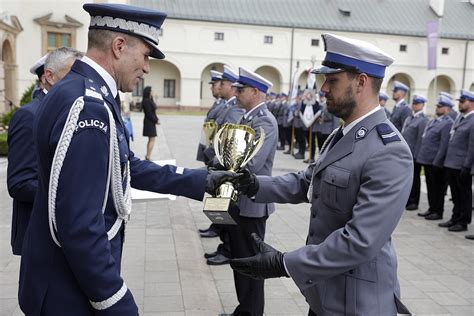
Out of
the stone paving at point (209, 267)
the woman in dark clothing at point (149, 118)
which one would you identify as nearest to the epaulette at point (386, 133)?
the stone paving at point (209, 267)

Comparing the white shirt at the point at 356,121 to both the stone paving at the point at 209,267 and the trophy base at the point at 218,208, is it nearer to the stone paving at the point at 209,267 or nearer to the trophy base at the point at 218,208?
→ the trophy base at the point at 218,208

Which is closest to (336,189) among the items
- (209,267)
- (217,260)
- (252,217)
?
(252,217)

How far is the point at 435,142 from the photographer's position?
8438mm

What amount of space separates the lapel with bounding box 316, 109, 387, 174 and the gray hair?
1.94 meters

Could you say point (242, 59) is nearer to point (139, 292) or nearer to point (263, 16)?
point (263, 16)

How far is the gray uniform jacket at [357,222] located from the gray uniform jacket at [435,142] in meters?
6.49

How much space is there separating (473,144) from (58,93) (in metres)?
6.93

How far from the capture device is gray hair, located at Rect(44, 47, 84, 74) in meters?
3.26

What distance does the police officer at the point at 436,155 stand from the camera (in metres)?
8.15

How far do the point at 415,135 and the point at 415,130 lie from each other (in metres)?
0.10

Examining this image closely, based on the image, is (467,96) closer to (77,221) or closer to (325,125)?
(325,125)

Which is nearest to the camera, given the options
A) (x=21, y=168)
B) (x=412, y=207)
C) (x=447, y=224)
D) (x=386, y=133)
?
(x=386, y=133)

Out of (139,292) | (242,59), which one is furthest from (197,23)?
(139,292)

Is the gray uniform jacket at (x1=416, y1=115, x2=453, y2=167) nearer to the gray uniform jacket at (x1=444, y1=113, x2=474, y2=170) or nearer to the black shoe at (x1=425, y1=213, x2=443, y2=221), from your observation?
the gray uniform jacket at (x1=444, y1=113, x2=474, y2=170)
